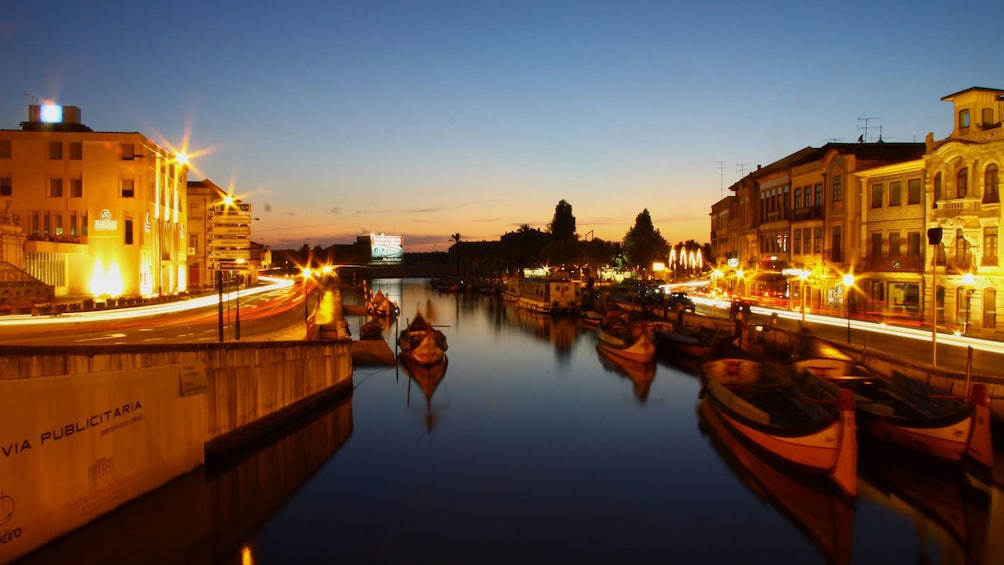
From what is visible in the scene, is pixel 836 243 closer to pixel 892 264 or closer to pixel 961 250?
pixel 892 264

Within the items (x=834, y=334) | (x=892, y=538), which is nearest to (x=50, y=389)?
(x=892, y=538)

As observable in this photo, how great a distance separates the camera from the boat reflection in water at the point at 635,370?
3672 cm

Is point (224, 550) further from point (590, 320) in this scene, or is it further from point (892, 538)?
point (590, 320)

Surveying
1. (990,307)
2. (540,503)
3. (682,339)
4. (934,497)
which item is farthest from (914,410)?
(682,339)

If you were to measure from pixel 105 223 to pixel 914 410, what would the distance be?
4828 centimetres

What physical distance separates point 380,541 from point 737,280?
182 feet

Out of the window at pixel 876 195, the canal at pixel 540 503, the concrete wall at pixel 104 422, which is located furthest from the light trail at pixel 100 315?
the window at pixel 876 195

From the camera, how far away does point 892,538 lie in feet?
54.6

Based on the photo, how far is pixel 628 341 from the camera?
44.7 m

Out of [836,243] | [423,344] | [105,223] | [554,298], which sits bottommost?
[423,344]

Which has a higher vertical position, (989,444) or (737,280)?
(737,280)

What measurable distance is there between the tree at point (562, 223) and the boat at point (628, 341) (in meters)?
113

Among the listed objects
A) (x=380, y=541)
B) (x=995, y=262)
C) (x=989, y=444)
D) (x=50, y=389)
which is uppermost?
(x=995, y=262)

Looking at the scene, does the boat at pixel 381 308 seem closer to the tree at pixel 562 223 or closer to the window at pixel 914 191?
the window at pixel 914 191
